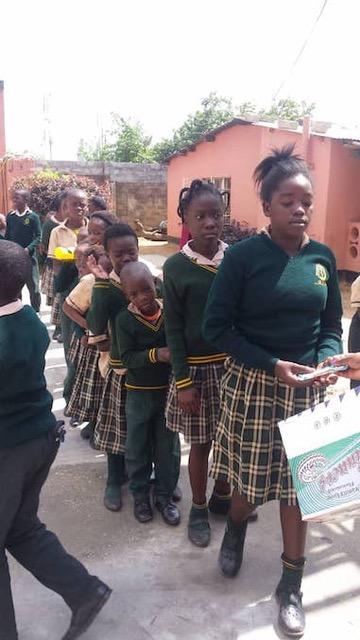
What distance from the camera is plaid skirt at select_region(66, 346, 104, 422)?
10.6ft

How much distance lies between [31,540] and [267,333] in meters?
1.08

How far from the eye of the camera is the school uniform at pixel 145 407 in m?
2.66

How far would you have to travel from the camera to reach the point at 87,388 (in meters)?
3.25

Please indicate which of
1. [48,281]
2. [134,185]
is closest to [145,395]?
[48,281]

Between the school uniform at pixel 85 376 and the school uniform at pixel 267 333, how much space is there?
128cm

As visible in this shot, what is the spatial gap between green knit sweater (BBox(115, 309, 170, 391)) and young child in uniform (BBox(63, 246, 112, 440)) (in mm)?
525

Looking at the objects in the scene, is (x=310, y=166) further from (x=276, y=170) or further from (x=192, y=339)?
(x=276, y=170)

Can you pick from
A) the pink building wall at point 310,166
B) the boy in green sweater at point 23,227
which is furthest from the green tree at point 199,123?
the boy in green sweater at point 23,227

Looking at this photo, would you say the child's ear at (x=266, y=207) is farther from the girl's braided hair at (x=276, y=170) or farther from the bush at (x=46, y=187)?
the bush at (x=46, y=187)

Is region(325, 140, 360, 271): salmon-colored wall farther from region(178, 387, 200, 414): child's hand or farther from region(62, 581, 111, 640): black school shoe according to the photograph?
region(62, 581, 111, 640): black school shoe

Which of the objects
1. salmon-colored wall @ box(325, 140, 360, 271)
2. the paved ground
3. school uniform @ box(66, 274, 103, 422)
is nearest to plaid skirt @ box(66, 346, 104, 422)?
school uniform @ box(66, 274, 103, 422)

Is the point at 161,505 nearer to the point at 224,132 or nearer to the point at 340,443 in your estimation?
the point at 340,443

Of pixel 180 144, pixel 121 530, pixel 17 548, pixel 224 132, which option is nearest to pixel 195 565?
pixel 121 530

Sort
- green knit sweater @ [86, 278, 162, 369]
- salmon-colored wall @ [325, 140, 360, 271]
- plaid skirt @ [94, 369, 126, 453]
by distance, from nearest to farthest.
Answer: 1. green knit sweater @ [86, 278, 162, 369]
2. plaid skirt @ [94, 369, 126, 453]
3. salmon-colored wall @ [325, 140, 360, 271]
